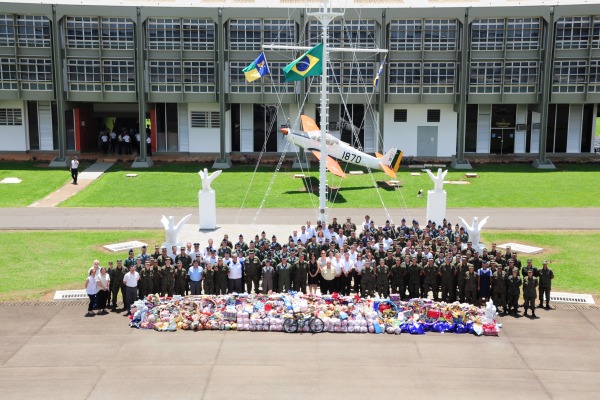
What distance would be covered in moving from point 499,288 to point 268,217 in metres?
15.1

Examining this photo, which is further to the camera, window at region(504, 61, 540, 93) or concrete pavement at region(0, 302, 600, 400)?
window at region(504, 61, 540, 93)

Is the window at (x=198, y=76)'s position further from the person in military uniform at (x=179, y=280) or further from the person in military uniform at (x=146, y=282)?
the person in military uniform at (x=146, y=282)

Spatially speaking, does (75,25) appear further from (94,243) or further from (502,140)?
(502,140)

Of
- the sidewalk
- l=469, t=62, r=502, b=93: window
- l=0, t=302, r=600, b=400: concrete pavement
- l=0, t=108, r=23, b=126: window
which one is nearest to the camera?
l=0, t=302, r=600, b=400: concrete pavement

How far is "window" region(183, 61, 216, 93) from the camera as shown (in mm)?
47094

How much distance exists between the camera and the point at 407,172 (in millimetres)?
44281

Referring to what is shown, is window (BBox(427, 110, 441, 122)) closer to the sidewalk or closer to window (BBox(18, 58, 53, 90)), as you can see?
the sidewalk

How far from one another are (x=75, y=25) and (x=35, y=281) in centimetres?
2864

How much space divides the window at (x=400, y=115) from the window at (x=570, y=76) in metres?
10.2

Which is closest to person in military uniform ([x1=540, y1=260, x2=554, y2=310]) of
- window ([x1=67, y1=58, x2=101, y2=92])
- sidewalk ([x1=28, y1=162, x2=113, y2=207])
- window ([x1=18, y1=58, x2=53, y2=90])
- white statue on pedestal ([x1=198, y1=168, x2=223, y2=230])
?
white statue on pedestal ([x1=198, y1=168, x2=223, y2=230])

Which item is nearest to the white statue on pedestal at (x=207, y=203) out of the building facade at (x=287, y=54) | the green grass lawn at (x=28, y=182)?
the green grass lawn at (x=28, y=182)

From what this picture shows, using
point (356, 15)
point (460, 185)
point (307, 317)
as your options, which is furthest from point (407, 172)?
point (307, 317)

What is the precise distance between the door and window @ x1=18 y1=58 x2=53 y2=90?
1019 inches

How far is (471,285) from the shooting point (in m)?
19.8
